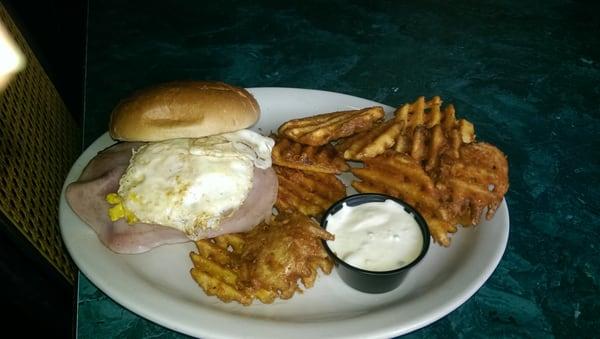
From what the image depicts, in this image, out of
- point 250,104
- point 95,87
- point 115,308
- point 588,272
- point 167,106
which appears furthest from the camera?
point 95,87

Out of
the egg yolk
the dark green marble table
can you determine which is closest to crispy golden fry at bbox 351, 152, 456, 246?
the dark green marble table

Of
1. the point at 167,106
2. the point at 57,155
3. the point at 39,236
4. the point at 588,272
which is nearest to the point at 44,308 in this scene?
the point at 39,236

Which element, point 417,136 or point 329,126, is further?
point 329,126

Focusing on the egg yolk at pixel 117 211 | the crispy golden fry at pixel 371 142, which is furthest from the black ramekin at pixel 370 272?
the egg yolk at pixel 117 211

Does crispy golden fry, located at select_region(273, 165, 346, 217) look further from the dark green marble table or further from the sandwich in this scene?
the dark green marble table

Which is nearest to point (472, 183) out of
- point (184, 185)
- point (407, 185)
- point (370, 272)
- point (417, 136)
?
point (407, 185)

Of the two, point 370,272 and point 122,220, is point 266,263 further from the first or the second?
point 122,220

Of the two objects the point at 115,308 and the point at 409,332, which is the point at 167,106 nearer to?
the point at 115,308
